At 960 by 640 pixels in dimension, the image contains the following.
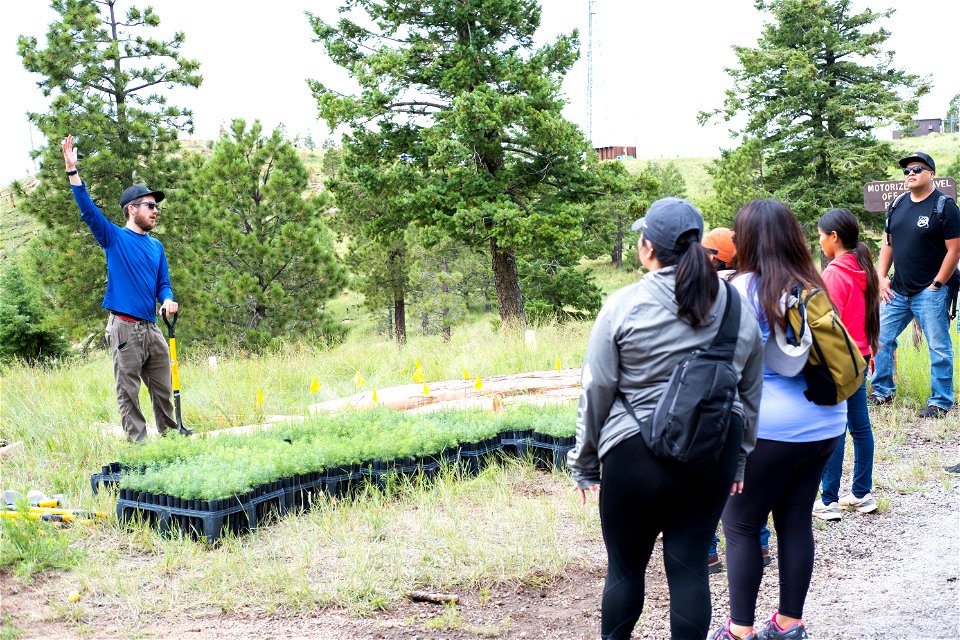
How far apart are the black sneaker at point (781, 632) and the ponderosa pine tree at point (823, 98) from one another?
71.0 feet

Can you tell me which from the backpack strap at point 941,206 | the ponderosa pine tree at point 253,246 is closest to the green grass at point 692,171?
the ponderosa pine tree at point 253,246

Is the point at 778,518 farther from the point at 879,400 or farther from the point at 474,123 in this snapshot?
the point at 474,123

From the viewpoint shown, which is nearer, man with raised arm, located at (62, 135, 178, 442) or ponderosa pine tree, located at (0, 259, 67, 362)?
man with raised arm, located at (62, 135, 178, 442)

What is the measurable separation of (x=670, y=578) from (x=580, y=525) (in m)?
2.09

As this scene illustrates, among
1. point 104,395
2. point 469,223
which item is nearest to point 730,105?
point 469,223

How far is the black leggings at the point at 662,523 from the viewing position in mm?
2586

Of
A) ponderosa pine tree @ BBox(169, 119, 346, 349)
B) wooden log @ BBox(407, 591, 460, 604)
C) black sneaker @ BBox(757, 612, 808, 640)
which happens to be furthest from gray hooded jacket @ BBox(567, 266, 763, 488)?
ponderosa pine tree @ BBox(169, 119, 346, 349)

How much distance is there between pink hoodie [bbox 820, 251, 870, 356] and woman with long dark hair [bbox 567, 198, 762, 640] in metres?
1.99

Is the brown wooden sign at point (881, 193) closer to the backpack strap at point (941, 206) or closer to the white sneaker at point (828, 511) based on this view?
the backpack strap at point (941, 206)

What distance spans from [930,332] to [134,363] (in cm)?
663

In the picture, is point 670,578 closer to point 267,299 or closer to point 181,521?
point 181,521

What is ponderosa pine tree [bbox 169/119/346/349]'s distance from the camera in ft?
58.9

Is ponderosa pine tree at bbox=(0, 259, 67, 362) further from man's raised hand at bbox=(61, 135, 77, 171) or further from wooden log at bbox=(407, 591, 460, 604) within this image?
wooden log at bbox=(407, 591, 460, 604)

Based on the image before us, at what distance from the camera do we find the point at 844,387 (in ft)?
10.2
